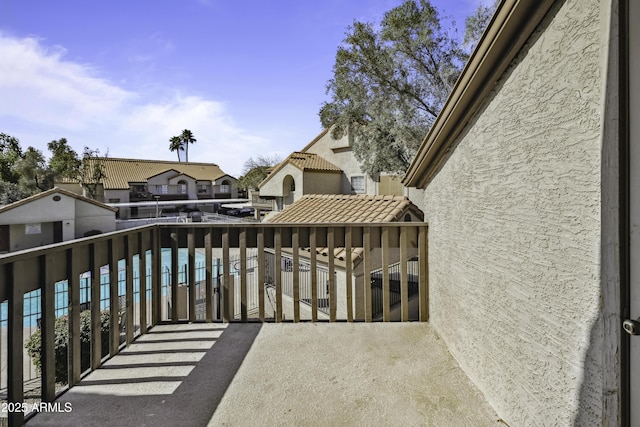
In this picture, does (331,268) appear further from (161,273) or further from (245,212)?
(245,212)

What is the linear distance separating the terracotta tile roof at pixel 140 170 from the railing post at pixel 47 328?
4035cm

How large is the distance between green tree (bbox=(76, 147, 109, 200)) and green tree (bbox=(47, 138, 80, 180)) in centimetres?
99

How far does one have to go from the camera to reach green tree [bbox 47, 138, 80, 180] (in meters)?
30.4

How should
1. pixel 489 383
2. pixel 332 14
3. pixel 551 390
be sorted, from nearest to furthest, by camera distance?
pixel 551 390
pixel 489 383
pixel 332 14

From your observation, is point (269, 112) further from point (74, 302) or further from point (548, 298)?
point (548, 298)

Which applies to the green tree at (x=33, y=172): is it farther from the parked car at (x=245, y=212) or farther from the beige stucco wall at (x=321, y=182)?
the beige stucco wall at (x=321, y=182)

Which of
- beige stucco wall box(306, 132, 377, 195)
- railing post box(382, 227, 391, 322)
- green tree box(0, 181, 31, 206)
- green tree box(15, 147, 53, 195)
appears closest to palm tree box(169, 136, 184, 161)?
green tree box(15, 147, 53, 195)

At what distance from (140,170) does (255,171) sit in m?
15.5

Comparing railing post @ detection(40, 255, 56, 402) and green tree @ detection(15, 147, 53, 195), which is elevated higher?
green tree @ detection(15, 147, 53, 195)

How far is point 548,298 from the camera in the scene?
183 cm

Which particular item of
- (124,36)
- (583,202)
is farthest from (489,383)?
(124,36)

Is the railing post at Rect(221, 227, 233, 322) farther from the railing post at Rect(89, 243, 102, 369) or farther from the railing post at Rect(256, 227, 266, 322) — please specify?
the railing post at Rect(89, 243, 102, 369)

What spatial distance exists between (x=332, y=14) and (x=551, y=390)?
31.7 feet

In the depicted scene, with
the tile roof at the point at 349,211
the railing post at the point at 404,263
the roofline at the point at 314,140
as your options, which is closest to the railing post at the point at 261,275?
the railing post at the point at 404,263
